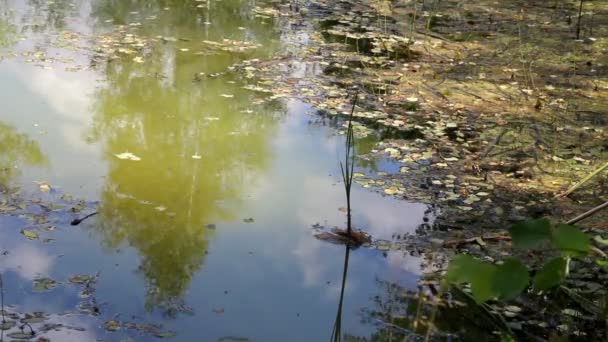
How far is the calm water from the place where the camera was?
2.80 m

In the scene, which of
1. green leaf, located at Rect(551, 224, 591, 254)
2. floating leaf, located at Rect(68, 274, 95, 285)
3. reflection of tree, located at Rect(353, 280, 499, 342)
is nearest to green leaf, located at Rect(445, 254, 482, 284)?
green leaf, located at Rect(551, 224, 591, 254)

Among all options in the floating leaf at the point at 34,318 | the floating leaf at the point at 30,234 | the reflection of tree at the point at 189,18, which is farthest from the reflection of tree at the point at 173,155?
the reflection of tree at the point at 189,18

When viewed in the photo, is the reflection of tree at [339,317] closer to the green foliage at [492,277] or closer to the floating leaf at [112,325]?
the floating leaf at [112,325]

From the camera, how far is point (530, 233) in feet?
4.42

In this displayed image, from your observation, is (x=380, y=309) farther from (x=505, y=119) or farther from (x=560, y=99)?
(x=560, y=99)

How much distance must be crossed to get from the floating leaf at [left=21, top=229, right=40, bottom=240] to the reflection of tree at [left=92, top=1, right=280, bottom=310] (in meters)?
0.29

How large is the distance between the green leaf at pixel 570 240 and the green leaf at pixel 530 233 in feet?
0.06

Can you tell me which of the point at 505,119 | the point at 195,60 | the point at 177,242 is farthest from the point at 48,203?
the point at 505,119

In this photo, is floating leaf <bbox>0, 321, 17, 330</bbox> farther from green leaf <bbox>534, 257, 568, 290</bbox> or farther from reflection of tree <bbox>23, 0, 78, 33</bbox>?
reflection of tree <bbox>23, 0, 78, 33</bbox>

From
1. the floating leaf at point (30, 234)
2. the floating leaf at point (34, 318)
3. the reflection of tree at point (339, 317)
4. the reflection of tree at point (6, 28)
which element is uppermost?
the reflection of tree at point (6, 28)

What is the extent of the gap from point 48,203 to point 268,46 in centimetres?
330

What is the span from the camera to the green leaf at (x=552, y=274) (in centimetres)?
140

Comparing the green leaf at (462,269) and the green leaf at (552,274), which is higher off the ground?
the green leaf at (462,269)

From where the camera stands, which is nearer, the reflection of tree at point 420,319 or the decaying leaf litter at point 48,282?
the decaying leaf litter at point 48,282
